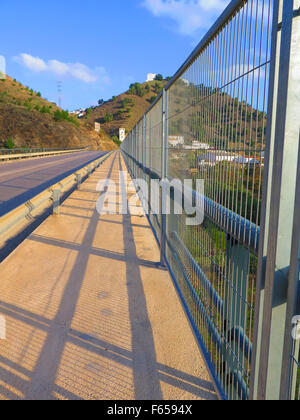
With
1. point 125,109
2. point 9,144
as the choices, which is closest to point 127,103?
point 125,109

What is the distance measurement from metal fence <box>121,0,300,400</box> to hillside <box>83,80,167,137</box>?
14547 cm

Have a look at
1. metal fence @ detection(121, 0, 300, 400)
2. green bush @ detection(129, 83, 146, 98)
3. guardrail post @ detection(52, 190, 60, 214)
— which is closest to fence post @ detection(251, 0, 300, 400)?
metal fence @ detection(121, 0, 300, 400)

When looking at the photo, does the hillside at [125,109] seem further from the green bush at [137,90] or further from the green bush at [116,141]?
the green bush at [116,141]

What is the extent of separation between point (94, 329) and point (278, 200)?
2655 mm

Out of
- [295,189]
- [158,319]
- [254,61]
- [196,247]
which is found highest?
[254,61]

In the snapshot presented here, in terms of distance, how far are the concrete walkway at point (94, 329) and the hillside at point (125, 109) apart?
143 m

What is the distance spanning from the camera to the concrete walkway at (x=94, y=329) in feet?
8.64

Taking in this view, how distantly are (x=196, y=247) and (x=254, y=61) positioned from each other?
182 centimetres

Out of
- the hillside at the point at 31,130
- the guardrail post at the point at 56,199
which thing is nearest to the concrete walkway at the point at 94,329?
the guardrail post at the point at 56,199

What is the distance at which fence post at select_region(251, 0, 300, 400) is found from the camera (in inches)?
52.4

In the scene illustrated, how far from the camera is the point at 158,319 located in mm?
3666

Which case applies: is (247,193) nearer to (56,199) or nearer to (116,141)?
(56,199)
